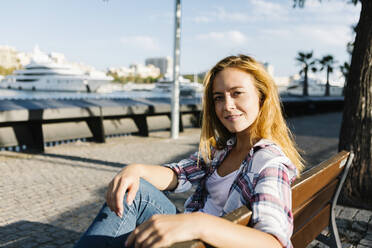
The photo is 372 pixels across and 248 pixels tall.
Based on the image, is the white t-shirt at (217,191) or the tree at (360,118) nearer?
the white t-shirt at (217,191)

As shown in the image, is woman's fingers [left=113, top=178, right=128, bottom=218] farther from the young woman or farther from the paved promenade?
the paved promenade

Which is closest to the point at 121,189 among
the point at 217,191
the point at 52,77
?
the point at 217,191

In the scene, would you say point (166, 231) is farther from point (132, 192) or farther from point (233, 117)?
point (233, 117)

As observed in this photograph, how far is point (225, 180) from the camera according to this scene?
74.0 inches

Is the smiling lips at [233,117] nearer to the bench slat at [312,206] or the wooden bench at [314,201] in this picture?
the wooden bench at [314,201]

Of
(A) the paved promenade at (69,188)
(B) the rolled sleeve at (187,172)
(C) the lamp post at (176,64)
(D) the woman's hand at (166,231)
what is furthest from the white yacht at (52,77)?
(D) the woman's hand at (166,231)

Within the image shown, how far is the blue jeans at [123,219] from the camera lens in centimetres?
155

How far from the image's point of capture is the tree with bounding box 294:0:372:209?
421 cm

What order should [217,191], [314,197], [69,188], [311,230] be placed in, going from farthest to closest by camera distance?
[69,188]
[311,230]
[314,197]
[217,191]

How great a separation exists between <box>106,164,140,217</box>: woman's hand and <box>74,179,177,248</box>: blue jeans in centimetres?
5

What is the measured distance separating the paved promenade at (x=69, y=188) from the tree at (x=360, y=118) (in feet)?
0.91

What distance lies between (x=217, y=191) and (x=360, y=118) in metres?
3.18

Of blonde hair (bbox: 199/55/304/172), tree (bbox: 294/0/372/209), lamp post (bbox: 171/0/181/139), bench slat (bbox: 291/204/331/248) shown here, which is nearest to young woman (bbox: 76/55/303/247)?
blonde hair (bbox: 199/55/304/172)

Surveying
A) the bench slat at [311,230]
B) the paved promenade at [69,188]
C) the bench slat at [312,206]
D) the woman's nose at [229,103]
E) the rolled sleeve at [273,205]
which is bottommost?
the paved promenade at [69,188]
